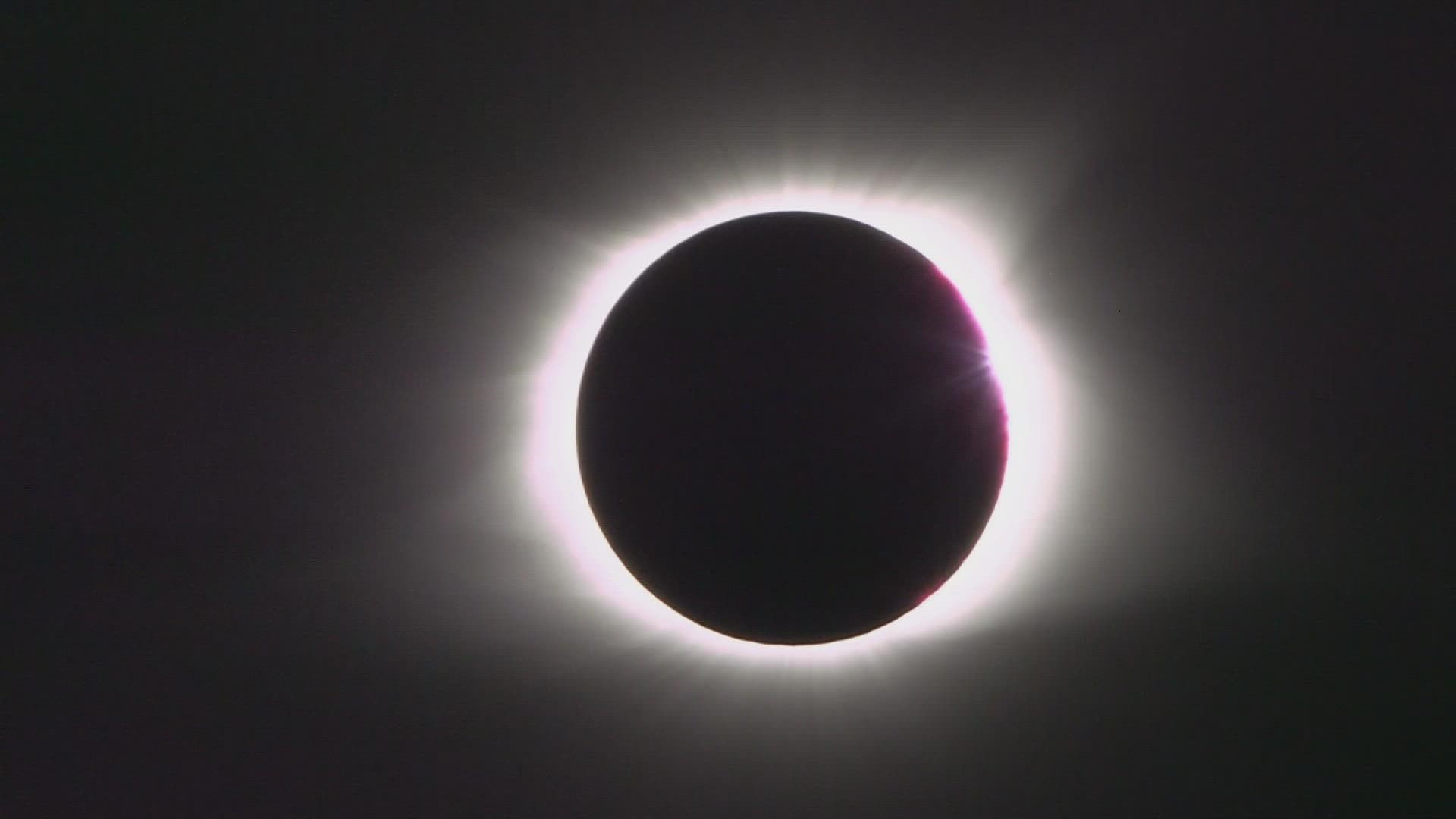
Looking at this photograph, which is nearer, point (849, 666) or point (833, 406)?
point (833, 406)

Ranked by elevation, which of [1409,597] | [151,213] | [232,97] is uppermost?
[232,97]

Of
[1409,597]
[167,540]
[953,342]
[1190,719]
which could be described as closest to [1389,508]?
[1409,597]

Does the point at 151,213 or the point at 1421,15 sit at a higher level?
the point at 1421,15

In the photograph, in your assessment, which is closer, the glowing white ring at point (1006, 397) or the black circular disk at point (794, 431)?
the black circular disk at point (794, 431)

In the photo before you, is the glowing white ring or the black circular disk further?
the glowing white ring

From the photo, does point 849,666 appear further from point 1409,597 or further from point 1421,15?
point 1421,15
